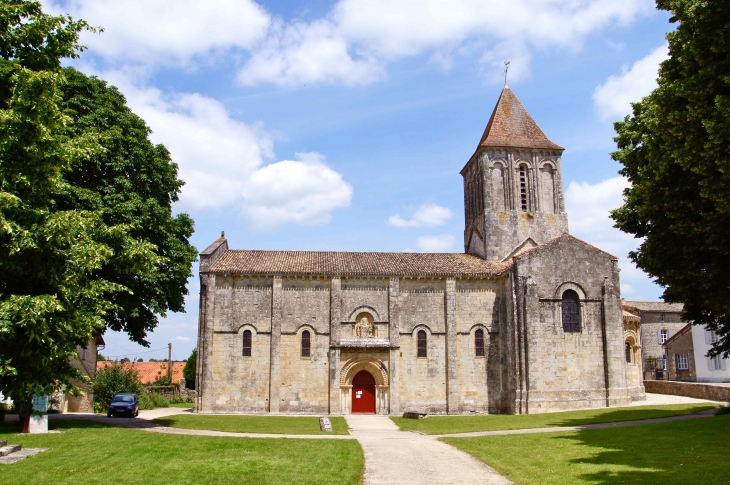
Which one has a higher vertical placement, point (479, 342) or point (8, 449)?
point (479, 342)

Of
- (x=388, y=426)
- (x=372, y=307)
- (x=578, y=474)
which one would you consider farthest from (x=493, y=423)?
(x=578, y=474)

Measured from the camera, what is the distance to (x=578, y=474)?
13117mm

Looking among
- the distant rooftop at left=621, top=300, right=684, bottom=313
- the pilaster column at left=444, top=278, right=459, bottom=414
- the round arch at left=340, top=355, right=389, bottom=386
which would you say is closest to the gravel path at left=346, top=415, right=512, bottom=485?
the round arch at left=340, top=355, right=389, bottom=386

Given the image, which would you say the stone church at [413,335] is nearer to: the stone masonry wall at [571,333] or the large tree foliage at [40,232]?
the stone masonry wall at [571,333]

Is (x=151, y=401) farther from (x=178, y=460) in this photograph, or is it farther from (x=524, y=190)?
(x=524, y=190)

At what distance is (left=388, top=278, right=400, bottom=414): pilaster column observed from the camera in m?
34.1

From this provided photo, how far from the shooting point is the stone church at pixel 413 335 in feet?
110

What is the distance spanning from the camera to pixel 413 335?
116 ft

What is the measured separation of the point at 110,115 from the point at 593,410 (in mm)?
27829

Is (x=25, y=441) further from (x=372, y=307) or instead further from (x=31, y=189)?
(x=372, y=307)

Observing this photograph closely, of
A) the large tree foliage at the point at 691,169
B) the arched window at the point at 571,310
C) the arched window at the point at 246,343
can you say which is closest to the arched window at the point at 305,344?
the arched window at the point at 246,343

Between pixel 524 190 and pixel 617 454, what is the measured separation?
2679 centimetres

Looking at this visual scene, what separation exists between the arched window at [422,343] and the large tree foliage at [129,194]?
13907mm

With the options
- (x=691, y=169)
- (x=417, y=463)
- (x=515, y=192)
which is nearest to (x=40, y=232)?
(x=417, y=463)
